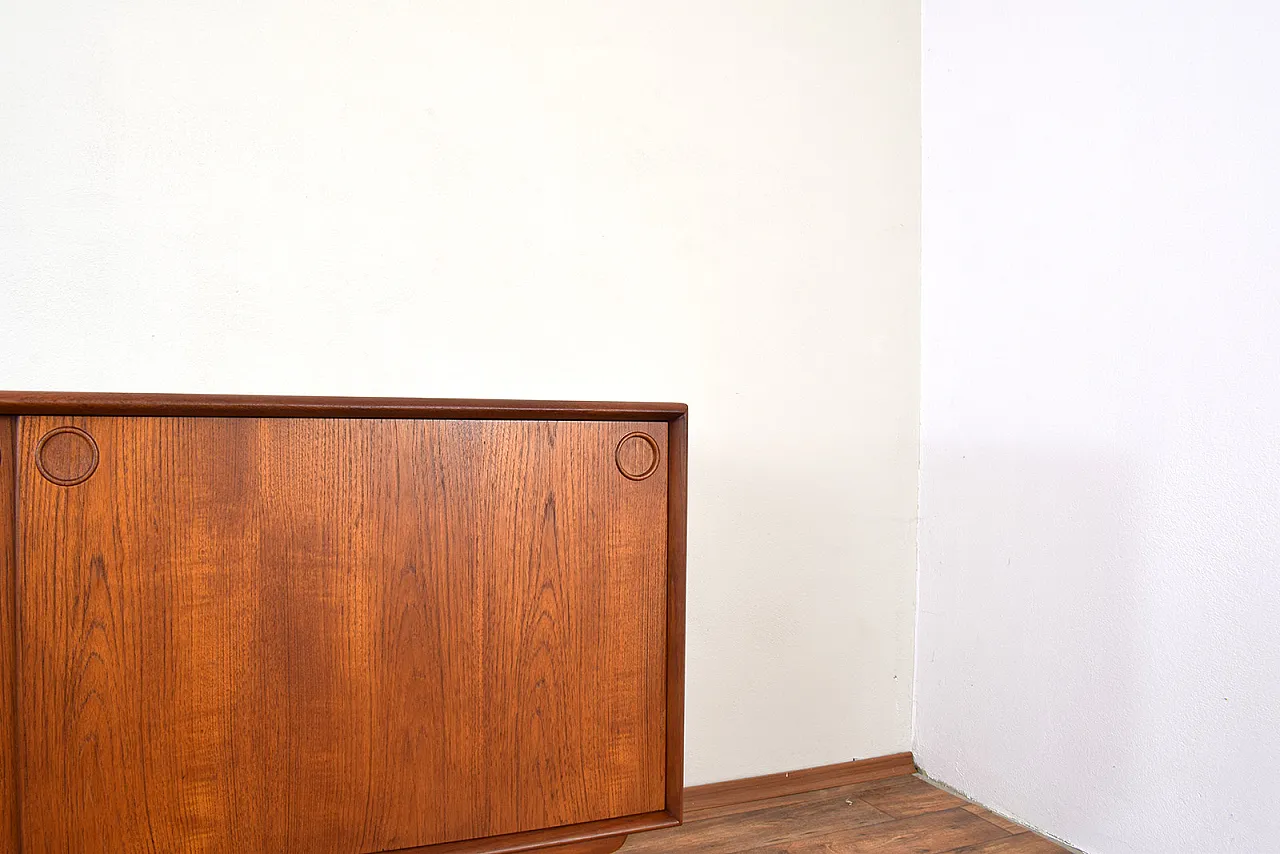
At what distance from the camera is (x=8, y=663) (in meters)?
0.86

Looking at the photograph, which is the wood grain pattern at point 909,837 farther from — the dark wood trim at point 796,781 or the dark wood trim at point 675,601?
the dark wood trim at point 675,601

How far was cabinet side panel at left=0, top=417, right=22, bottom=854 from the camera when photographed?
851mm

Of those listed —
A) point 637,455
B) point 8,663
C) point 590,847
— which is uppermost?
Answer: point 637,455

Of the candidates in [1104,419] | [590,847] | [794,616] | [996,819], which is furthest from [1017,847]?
[590,847]

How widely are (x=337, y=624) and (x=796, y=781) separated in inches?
52.6

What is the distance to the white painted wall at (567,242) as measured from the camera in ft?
4.87

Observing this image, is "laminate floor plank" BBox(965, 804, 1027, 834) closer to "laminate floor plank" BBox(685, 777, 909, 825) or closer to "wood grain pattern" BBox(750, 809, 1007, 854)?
"wood grain pattern" BBox(750, 809, 1007, 854)

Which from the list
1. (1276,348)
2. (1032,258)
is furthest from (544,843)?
(1032,258)

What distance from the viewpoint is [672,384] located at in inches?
73.8

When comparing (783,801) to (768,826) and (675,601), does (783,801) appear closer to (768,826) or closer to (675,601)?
(768,826)

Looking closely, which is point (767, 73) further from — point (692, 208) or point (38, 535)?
point (38, 535)

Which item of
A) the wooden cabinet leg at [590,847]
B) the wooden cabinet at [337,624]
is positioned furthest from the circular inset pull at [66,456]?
the wooden cabinet leg at [590,847]

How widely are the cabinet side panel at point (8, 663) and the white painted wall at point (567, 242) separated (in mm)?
689

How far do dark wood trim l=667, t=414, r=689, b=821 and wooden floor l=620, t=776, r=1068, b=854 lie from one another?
66 cm
